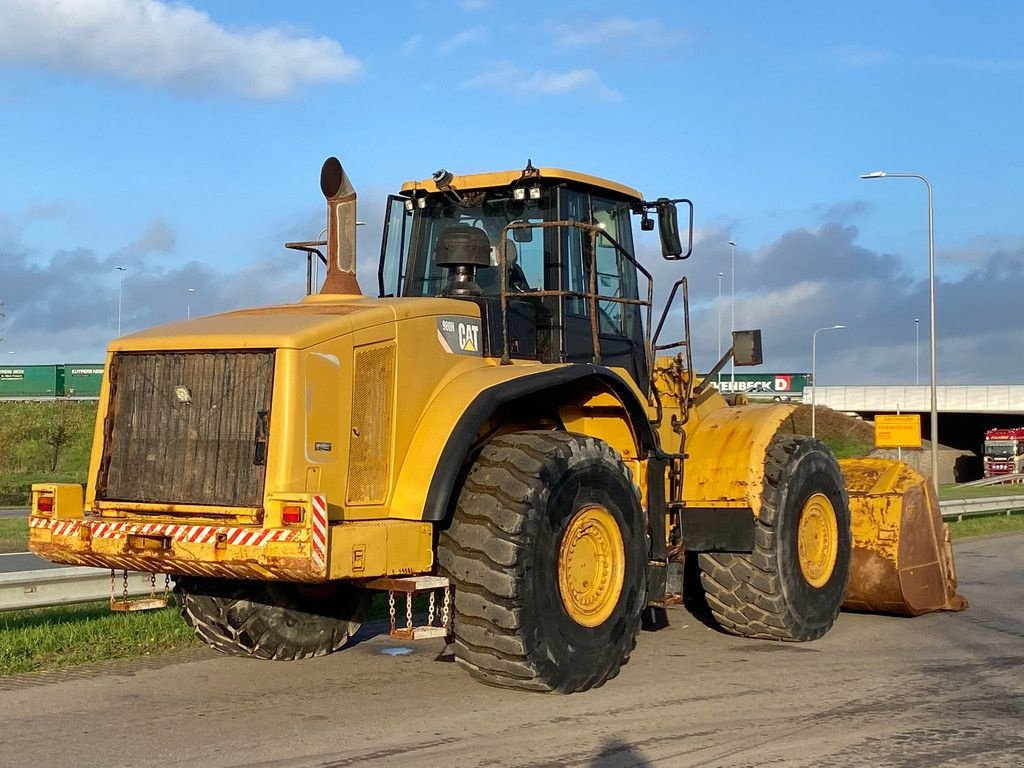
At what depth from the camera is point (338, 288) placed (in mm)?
8172

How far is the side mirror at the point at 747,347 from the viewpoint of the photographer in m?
9.52

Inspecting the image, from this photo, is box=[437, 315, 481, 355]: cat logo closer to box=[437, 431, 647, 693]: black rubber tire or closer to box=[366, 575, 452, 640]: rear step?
box=[437, 431, 647, 693]: black rubber tire

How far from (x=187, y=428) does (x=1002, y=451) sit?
2270 inches

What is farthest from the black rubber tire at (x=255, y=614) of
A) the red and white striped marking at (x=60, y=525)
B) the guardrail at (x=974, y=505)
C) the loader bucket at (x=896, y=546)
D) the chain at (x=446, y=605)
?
the guardrail at (x=974, y=505)

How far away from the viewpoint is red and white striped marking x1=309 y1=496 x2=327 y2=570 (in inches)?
253

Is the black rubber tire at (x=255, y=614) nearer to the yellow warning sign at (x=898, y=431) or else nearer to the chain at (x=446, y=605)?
the chain at (x=446, y=605)

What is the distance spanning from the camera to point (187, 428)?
7.11 m

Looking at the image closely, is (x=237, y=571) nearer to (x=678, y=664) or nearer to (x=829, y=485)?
(x=678, y=664)

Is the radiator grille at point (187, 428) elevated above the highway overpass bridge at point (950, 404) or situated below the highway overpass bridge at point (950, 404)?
below

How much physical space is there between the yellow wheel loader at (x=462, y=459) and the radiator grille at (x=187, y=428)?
0.01 meters

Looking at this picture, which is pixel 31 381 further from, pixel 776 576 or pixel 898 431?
pixel 776 576

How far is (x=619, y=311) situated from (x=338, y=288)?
7.05 feet

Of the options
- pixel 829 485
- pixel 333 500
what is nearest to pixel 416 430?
pixel 333 500

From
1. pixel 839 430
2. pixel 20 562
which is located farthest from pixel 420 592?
pixel 839 430
